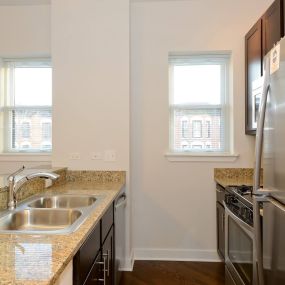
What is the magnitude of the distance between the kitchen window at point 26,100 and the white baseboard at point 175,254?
1705 mm

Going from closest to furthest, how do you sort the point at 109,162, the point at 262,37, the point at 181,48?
the point at 262,37
the point at 109,162
the point at 181,48

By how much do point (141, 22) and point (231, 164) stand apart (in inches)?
75.5

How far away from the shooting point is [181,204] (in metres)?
3.23

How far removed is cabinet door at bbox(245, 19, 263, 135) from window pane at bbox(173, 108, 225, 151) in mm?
365

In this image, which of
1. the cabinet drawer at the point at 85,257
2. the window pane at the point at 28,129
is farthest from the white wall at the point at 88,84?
the cabinet drawer at the point at 85,257

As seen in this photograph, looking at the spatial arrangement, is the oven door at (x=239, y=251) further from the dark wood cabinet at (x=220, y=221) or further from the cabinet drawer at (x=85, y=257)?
the cabinet drawer at (x=85, y=257)

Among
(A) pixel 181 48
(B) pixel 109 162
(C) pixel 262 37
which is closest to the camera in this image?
(C) pixel 262 37

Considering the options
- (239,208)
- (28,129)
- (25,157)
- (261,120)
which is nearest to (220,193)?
(239,208)

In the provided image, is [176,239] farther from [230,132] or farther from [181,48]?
[181,48]

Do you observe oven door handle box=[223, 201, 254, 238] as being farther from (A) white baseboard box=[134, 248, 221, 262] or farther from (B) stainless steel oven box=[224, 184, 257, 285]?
(A) white baseboard box=[134, 248, 221, 262]

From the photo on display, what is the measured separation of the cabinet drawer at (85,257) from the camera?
3.89ft

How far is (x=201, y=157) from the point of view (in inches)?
126

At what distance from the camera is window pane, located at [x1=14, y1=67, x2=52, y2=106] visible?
132 inches

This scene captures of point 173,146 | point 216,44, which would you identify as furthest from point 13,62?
point 216,44
